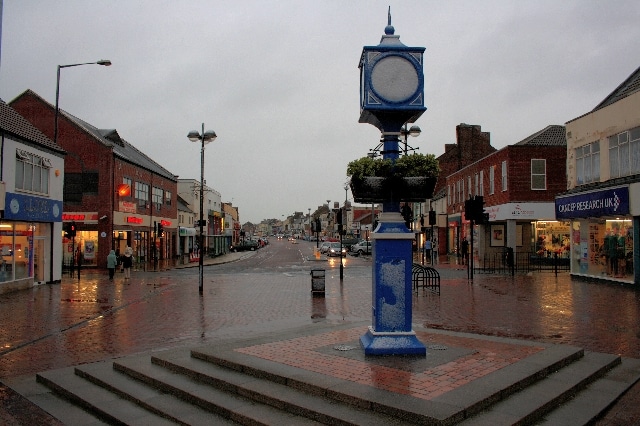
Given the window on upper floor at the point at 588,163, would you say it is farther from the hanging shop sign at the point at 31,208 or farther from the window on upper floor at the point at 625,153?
the hanging shop sign at the point at 31,208

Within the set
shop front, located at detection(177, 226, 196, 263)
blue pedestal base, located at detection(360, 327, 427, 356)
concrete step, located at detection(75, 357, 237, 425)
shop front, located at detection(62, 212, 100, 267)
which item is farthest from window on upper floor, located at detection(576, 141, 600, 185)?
shop front, located at detection(177, 226, 196, 263)

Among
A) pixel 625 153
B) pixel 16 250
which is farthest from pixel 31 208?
pixel 625 153

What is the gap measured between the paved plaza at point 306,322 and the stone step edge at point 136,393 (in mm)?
936

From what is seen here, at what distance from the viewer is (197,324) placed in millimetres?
12891

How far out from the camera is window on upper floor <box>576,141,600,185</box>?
2212 cm

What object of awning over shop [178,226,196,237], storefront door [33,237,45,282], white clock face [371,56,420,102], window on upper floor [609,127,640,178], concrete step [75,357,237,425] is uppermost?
window on upper floor [609,127,640,178]

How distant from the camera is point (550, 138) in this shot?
33906mm

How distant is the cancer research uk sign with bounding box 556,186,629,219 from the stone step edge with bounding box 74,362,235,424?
18.5 metres

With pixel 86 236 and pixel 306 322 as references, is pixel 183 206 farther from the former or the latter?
pixel 306 322

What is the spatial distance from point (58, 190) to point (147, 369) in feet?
62.9

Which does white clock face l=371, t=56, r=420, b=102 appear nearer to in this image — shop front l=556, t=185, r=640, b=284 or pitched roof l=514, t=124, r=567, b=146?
shop front l=556, t=185, r=640, b=284

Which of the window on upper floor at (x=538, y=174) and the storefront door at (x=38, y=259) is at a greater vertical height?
the window on upper floor at (x=538, y=174)

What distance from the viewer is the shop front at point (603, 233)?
20.0 metres

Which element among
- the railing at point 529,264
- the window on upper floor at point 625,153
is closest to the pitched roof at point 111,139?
the railing at point 529,264
